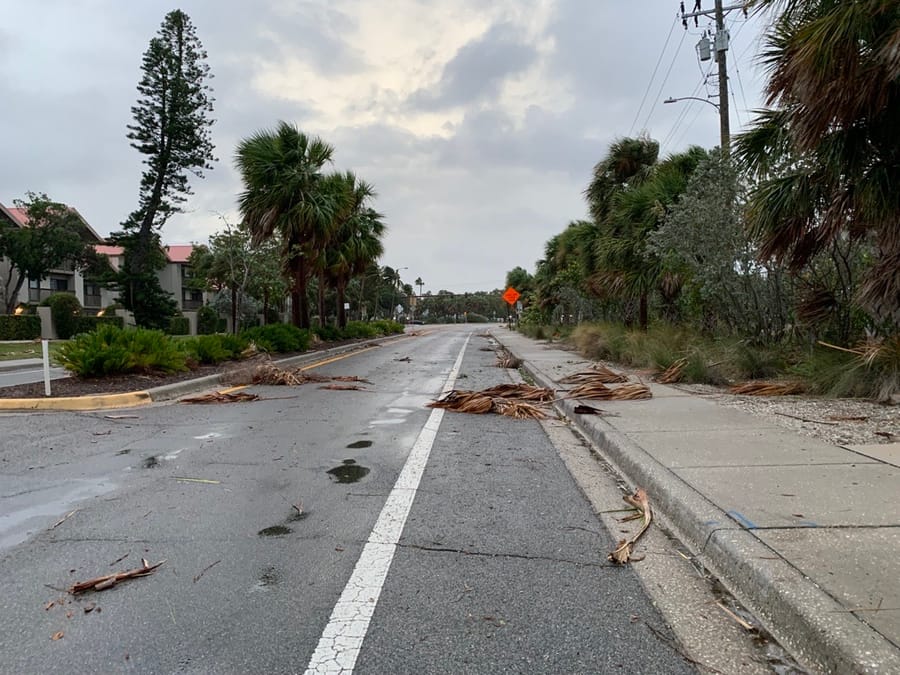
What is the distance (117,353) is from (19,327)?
29448mm

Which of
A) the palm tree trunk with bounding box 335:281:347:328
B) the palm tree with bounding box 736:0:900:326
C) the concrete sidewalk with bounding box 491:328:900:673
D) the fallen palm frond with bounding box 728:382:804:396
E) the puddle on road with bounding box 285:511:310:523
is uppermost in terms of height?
the palm tree with bounding box 736:0:900:326

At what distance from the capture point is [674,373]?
37.1 feet

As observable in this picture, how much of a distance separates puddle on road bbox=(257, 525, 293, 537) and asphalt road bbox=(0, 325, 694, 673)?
0.06 feet

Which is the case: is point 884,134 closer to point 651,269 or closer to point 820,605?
point 820,605

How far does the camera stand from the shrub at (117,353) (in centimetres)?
1093

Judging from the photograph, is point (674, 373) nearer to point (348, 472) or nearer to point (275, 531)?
point (348, 472)

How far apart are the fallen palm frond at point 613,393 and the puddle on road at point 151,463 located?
6075 mm

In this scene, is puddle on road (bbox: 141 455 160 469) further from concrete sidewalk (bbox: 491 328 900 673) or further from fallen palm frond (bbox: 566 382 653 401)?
fallen palm frond (bbox: 566 382 653 401)

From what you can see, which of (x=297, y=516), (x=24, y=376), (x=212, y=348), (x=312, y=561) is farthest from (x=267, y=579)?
(x=24, y=376)

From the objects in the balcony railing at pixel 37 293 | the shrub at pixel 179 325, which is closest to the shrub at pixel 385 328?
the shrub at pixel 179 325

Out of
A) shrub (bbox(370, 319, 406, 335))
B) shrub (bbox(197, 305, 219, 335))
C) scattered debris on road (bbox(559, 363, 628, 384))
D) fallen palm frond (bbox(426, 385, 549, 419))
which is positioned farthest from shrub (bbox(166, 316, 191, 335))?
fallen palm frond (bbox(426, 385, 549, 419))

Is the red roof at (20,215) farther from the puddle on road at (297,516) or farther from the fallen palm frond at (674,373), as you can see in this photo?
the puddle on road at (297,516)

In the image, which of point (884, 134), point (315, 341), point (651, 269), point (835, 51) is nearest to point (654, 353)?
point (651, 269)

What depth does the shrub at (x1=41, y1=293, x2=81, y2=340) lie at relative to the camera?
36.9 metres
